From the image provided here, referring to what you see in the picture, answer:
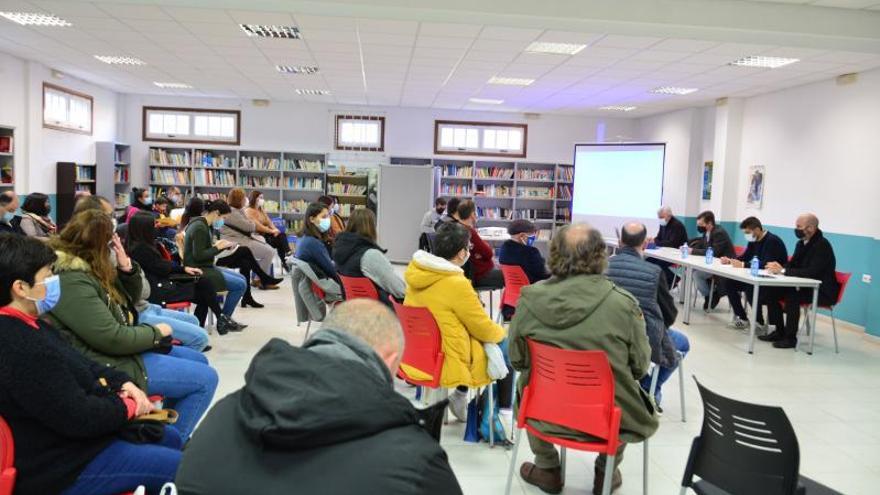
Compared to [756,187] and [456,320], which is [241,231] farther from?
[756,187]

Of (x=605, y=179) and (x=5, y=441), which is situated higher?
(x=605, y=179)

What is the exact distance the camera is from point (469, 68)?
8641 millimetres

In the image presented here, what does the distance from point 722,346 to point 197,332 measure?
5021 mm

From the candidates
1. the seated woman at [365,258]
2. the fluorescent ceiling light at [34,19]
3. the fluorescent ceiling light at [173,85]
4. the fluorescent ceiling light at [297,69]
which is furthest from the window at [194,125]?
the seated woman at [365,258]

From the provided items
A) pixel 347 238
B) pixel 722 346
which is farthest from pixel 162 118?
pixel 722 346

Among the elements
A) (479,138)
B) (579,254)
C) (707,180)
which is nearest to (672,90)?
(707,180)

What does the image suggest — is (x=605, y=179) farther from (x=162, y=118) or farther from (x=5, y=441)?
(x=5, y=441)

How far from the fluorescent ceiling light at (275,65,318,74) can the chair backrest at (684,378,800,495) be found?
7.98 metres

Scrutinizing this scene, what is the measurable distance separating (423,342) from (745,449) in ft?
5.64

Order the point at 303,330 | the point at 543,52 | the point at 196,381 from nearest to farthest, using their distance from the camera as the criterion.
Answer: the point at 196,381
the point at 303,330
the point at 543,52

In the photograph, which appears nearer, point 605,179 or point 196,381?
point 196,381

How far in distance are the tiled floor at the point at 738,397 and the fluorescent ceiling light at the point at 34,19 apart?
3.75 meters

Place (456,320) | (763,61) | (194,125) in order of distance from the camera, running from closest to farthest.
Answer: (456,320) < (763,61) < (194,125)

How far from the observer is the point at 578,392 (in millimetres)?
2648
